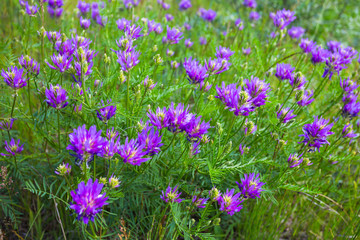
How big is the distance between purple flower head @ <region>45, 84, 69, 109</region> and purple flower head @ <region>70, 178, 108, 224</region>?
1.79 ft

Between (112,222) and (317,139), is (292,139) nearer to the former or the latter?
(317,139)

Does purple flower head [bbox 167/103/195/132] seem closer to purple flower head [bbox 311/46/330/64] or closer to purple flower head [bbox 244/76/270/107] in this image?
purple flower head [bbox 244/76/270/107]

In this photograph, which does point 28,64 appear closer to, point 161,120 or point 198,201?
point 161,120

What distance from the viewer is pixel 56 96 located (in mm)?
1701

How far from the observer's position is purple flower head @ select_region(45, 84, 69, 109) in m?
1.69

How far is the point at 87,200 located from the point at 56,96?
24.4 inches

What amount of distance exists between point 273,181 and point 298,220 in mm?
802

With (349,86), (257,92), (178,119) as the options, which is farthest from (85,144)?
(349,86)

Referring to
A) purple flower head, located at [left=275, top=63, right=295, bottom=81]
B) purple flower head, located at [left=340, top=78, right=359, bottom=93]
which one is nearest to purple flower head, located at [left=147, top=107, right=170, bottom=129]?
purple flower head, located at [left=275, top=63, right=295, bottom=81]

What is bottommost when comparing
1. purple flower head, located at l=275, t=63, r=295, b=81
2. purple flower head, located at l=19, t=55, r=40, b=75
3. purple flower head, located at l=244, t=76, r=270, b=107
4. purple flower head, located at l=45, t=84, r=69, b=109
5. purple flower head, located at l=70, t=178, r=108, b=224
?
purple flower head, located at l=70, t=178, r=108, b=224

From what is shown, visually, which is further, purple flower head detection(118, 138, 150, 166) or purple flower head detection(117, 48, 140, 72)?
purple flower head detection(117, 48, 140, 72)

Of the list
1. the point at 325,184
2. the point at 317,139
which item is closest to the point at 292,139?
the point at 325,184

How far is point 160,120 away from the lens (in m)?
1.66

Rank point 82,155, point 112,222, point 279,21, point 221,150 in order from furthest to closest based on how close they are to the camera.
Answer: point 279,21 → point 112,222 → point 221,150 → point 82,155
